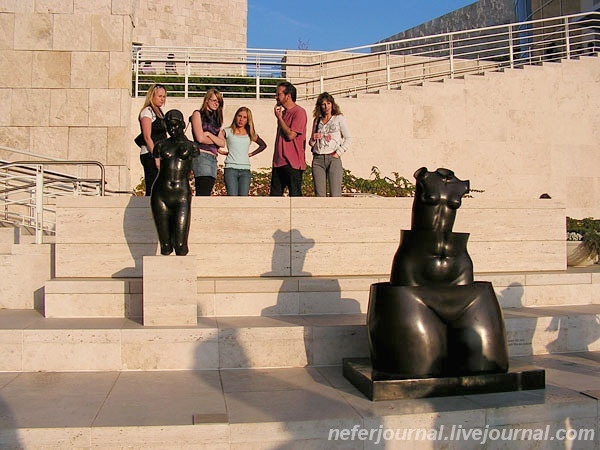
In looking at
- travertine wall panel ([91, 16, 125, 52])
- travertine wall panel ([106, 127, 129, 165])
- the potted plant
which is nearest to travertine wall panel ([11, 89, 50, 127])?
travertine wall panel ([106, 127, 129, 165])

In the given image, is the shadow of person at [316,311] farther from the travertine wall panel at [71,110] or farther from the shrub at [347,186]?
the travertine wall panel at [71,110]

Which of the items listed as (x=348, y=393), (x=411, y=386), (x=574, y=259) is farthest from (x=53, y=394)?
(x=574, y=259)

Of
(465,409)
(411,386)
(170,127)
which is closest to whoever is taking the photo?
(465,409)

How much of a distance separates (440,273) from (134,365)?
2.92 metres

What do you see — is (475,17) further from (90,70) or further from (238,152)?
(238,152)

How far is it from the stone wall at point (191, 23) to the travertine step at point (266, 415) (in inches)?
981

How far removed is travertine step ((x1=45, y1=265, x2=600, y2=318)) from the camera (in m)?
6.73

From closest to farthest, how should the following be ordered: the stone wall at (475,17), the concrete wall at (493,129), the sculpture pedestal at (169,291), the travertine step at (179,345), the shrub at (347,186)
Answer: the travertine step at (179,345) < the sculpture pedestal at (169,291) < the shrub at (347,186) < the concrete wall at (493,129) < the stone wall at (475,17)

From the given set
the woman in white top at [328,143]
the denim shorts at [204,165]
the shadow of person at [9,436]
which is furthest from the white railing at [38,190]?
the shadow of person at [9,436]

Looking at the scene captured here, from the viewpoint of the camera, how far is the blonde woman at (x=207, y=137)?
8.26 metres

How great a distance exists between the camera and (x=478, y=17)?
37.2 m

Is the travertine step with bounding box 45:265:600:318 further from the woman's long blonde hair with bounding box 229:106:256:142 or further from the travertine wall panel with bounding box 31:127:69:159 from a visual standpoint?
the travertine wall panel with bounding box 31:127:69:159

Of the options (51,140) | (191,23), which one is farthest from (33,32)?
(191,23)

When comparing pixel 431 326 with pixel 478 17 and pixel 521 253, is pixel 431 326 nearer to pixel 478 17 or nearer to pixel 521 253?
pixel 521 253
